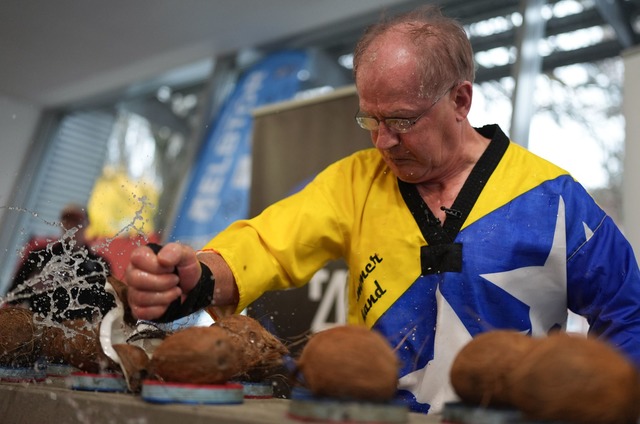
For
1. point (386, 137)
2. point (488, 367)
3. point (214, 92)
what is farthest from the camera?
point (214, 92)

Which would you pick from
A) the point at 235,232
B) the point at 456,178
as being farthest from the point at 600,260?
the point at 235,232

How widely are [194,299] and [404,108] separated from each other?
0.68m

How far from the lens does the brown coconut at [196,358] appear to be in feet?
4.26

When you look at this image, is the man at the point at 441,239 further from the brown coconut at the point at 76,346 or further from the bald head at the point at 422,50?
the brown coconut at the point at 76,346

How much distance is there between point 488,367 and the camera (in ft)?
3.56

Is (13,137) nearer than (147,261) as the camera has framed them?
No

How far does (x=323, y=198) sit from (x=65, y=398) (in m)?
Answer: 0.90

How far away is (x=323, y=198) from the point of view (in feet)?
6.57

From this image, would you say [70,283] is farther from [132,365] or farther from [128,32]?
[128,32]

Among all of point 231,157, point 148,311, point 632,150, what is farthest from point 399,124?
point 231,157

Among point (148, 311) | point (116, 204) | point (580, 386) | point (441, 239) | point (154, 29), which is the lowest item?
point (116, 204)

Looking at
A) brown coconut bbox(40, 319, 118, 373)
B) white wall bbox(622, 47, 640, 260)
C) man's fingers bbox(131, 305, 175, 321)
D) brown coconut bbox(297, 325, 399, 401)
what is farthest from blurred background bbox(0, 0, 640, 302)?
brown coconut bbox(297, 325, 399, 401)

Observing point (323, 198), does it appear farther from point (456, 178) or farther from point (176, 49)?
point (176, 49)

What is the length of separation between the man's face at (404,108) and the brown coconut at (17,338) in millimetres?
948
